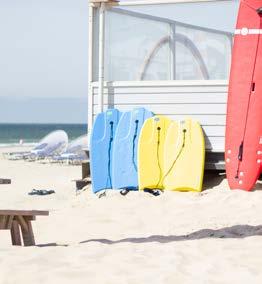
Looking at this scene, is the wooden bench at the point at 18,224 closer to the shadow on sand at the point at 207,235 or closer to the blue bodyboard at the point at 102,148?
the shadow on sand at the point at 207,235

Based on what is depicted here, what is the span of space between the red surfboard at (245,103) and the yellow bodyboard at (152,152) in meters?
0.84

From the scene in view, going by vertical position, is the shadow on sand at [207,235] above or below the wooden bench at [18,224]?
below

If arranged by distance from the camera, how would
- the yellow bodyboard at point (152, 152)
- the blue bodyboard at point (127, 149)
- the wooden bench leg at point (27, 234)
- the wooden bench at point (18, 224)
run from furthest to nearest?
the blue bodyboard at point (127, 149), the yellow bodyboard at point (152, 152), the wooden bench leg at point (27, 234), the wooden bench at point (18, 224)

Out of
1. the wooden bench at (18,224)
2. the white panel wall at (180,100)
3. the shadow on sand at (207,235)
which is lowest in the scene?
the shadow on sand at (207,235)

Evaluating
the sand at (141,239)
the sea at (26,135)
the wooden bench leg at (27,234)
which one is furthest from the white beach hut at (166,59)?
the sea at (26,135)

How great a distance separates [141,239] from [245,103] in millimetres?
2982

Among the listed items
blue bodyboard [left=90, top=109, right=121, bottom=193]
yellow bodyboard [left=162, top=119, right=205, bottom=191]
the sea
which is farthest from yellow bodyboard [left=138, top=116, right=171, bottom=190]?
the sea

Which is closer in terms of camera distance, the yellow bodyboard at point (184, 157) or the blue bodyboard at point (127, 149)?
the yellow bodyboard at point (184, 157)

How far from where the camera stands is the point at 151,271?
12.9ft

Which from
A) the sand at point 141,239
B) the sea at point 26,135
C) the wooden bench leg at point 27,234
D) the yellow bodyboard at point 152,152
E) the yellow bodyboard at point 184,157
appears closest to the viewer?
the sand at point 141,239

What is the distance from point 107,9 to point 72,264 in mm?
5233

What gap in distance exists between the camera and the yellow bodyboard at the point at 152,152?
26.5 feet

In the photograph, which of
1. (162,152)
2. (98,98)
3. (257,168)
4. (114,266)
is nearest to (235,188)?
(257,168)

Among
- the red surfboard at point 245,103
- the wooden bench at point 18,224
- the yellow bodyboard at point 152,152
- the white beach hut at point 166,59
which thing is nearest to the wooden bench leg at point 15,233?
the wooden bench at point 18,224
